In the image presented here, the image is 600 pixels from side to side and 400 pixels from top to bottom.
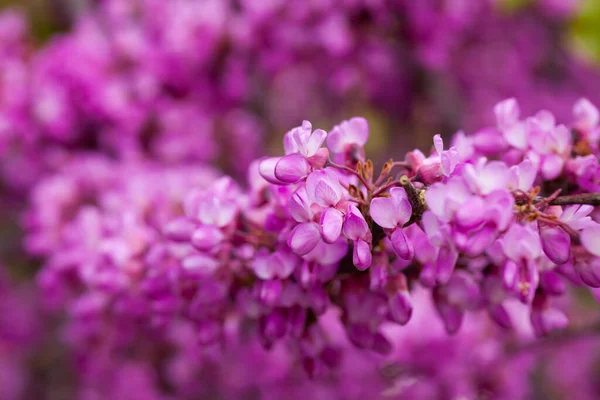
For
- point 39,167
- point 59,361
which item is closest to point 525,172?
point 39,167

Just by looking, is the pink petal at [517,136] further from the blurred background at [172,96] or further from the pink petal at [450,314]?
the blurred background at [172,96]

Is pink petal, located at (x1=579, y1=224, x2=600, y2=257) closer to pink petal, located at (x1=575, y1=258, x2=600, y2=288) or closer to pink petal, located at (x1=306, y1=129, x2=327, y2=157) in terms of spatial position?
pink petal, located at (x1=575, y1=258, x2=600, y2=288)

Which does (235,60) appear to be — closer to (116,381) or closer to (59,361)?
(116,381)

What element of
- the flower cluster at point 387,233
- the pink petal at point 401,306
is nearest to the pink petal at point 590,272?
the flower cluster at point 387,233

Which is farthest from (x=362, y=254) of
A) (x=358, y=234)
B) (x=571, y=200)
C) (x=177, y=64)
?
(x=177, y=64)

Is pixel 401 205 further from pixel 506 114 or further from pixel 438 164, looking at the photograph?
pixel 506 114

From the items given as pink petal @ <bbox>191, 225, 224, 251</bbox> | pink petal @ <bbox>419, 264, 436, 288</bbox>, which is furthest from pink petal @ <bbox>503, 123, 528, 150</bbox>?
pink petal @ <bbox>191, 225, 224, 251</bbox>
